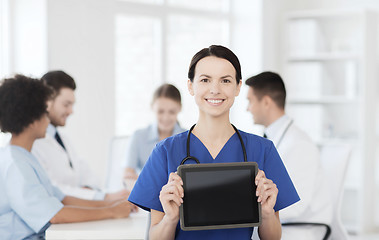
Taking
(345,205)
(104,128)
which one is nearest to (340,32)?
(345,205)

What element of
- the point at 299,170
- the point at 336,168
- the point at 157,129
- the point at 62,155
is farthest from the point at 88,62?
the point at 299,170

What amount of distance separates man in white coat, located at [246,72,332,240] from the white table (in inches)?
24.6

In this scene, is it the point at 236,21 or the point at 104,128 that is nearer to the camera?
the point at 104,128

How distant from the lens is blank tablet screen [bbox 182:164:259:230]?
1.53 meters

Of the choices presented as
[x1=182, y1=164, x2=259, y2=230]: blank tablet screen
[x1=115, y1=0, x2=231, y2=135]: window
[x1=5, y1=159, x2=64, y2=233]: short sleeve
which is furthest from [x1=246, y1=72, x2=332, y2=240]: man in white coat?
[x1=115, y1=0, x2=231, y2=135]: window

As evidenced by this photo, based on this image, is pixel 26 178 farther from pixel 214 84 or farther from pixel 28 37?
pixel 28 37

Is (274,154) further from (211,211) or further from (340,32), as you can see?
(340,32)

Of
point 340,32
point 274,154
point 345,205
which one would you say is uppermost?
point 340,32

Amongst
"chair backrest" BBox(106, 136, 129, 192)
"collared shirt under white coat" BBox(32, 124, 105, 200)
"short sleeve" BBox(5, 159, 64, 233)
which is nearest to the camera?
"short sleeve" BBox(5, 159, 64, 233)

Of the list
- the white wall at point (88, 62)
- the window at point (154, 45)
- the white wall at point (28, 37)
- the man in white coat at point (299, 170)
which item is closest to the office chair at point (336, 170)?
the man in white coat at point (299, 170)

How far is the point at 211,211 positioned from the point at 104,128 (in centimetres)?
291

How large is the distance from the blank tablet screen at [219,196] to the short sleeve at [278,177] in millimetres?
165

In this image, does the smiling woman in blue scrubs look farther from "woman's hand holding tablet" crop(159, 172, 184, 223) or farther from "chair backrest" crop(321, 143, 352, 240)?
"chair backrest" crop(321, 143, 352, 240)

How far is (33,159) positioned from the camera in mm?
2223
